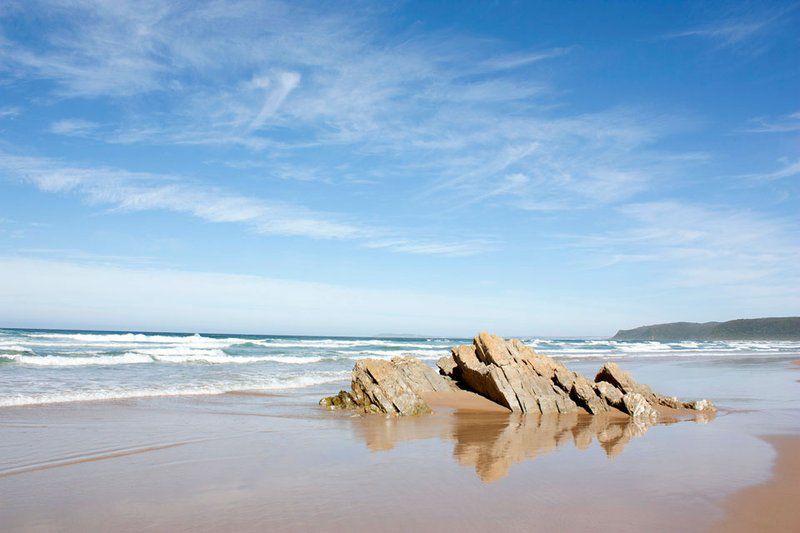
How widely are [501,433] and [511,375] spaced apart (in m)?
3.90

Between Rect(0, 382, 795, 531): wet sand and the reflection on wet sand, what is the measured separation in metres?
0.05

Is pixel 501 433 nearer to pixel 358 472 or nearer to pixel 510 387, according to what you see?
pixel 510 387

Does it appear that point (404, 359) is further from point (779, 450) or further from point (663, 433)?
point (779, 450)

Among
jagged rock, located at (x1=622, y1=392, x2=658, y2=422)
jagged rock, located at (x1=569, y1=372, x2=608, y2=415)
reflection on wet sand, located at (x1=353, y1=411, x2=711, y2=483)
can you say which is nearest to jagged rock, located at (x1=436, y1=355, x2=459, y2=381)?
reflection on wet sand, located at (x1=353, y1=411, x2=711, y2=483)

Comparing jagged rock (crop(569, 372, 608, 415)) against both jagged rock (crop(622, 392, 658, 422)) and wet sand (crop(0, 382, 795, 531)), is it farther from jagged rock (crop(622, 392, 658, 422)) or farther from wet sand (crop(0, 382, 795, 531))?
wet sand (crop(0, 382, 795, 531))

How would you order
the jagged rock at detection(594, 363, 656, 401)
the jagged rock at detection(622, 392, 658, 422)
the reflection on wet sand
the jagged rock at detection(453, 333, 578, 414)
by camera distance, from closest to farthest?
the reflection on wet sand < the jagged rock at detection(622, 392, 658, 422) < the jagged rock at detection(453, 333, 578, 414) < the jagged rock at detection(594, 363, 656, 401)

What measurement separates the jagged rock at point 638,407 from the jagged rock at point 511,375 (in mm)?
1108

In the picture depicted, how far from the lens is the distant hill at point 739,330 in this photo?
119062mm

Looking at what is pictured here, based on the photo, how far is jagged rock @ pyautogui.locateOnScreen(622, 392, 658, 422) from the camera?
12086 millimetres

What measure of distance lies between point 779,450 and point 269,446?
296 inches

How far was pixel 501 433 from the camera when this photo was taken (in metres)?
9.86

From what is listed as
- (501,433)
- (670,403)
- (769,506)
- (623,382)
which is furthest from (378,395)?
(769,506)

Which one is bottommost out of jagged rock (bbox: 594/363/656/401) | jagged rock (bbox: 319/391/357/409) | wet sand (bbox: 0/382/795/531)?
wet sand (bbox: 0/382/795/531)

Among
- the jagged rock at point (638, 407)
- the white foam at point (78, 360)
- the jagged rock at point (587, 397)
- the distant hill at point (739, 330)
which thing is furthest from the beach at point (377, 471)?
the distant hill at point (739, 330)
